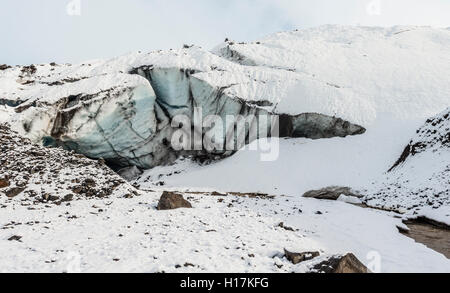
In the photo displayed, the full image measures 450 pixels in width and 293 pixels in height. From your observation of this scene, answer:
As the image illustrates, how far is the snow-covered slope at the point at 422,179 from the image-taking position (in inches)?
674

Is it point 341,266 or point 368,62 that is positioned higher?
point 368,62

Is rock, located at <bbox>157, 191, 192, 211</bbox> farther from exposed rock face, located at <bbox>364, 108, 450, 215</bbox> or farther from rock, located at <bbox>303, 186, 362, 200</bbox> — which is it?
exposed rock face, located at <bbox>364, 108, 450, 215</bbox>

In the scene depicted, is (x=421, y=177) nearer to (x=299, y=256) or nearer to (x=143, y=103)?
(x=299, y=256)

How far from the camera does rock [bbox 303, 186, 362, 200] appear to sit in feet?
71.3

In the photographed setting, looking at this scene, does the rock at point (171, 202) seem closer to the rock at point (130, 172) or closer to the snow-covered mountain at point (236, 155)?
the snow-covered mountain at point (236, 155)

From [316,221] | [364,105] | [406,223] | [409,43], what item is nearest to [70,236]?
[316,221]

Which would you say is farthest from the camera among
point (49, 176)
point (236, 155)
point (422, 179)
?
point (236, 155)

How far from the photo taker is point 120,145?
3366cm

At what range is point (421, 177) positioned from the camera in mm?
19672

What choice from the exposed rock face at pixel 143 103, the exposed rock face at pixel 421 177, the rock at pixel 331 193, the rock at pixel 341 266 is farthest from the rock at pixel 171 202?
the exposed rock face at pixel 143 103

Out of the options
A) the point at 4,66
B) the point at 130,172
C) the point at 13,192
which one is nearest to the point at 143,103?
the point at 130,172

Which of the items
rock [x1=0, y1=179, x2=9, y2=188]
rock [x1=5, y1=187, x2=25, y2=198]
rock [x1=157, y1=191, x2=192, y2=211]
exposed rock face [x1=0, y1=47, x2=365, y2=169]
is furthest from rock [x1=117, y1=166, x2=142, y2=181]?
rock [x1=157, y1=191, x2=192, y2=211]

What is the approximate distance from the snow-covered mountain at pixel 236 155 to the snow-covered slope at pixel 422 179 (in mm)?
106

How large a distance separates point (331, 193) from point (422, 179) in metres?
5.55
